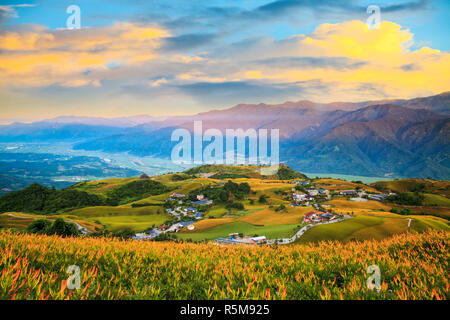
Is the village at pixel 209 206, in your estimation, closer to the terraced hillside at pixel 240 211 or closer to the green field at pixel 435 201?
the terraced hillside at pixel 240 211

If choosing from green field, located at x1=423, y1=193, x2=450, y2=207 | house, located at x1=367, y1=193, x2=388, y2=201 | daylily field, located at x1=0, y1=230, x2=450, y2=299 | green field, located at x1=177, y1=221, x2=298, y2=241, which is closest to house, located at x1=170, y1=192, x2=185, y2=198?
green field, located at x1=177, y1=221, x2=298, y2=241

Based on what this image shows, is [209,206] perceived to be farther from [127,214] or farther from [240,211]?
[127,214]

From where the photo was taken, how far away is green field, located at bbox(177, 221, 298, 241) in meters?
50.5

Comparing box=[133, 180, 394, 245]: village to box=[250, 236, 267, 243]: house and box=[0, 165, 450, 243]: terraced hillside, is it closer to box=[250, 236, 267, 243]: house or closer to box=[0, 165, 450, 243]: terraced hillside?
box=[0, 165, 450, 243]: terraced hillside

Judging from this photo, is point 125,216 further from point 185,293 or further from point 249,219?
point 185,293

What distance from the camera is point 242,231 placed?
57.8 meters

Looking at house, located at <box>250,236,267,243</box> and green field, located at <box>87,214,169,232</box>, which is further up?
house, located at <box>250,236,267,243</box>

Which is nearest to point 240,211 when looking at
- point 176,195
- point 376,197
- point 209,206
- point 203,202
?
point 209,206

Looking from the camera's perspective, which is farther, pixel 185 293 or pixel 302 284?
pixel 302 284

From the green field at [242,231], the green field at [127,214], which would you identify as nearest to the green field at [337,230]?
the green field at [242,231]

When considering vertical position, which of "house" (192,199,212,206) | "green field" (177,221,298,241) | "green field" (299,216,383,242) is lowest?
"house" (192,199,212,206)
